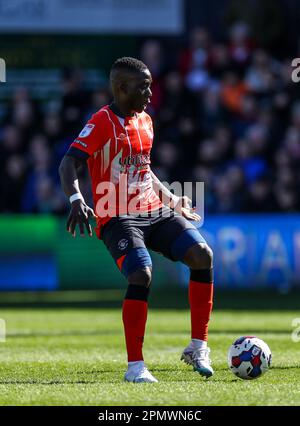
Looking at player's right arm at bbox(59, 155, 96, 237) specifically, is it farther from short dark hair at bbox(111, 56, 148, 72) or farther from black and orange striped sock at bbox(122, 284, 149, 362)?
short dark hair at bbox(111, 56, 148, 72)

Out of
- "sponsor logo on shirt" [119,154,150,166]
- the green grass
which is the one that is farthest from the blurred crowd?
"sponsor logo on shirt" [119,154,150,166]

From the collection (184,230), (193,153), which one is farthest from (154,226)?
(193,153)

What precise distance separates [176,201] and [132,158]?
2.24ft

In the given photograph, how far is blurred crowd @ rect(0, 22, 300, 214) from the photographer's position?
18484 millimetres

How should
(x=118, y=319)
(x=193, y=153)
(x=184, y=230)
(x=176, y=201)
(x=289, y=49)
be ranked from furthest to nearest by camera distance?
1. (x=289, y=49)
2. (x=193, y=153)
3. (x=118, y=319)
4. (x=176, y=201)
5. (x=184, y=230)

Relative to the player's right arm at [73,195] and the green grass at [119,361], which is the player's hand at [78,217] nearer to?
the player's right arm at [73,195]

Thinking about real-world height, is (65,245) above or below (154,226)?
below

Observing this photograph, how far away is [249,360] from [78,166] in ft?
5.85

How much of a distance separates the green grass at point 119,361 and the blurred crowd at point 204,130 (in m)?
4.46

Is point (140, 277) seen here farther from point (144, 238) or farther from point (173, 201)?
point (173, 201)

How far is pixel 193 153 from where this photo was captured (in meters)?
19.4

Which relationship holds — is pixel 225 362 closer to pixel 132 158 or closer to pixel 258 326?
pixel 132 158

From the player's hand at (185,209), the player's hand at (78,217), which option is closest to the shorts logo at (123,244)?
the player's hand at (78,217)

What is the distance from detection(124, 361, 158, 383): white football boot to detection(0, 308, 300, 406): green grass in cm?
8
